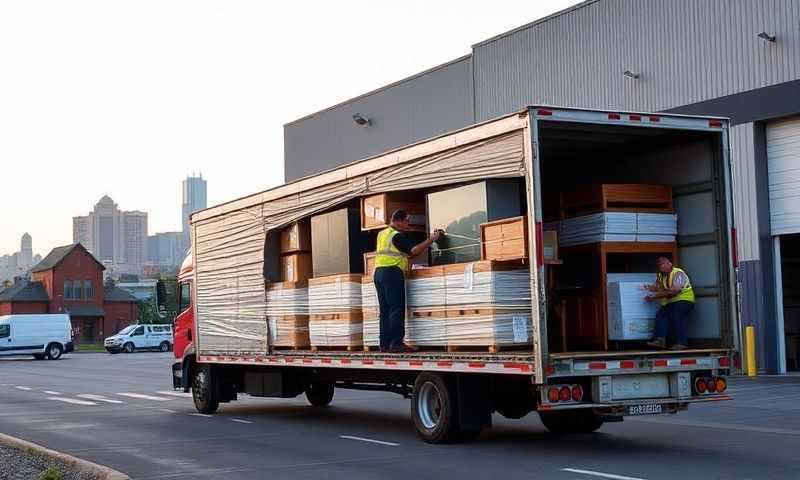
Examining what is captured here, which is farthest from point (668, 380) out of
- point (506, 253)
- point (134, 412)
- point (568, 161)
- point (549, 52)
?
point (549, 52)

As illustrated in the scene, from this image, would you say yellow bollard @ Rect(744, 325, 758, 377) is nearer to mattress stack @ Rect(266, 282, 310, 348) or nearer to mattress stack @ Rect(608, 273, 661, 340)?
mattress stack @ Rect(266, 282, 310, 348)

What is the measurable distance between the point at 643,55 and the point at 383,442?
16949 millimetres

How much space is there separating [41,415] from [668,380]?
12.0 m

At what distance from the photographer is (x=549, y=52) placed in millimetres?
30250

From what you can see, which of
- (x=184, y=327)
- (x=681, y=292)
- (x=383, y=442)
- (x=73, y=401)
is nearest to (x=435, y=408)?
(x=383, y=442)

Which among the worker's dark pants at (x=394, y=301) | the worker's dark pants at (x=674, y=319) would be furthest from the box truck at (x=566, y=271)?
the worker's dark pants at (x=674, y=319)

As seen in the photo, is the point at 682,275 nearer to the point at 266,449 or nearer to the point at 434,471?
the point at 434,471

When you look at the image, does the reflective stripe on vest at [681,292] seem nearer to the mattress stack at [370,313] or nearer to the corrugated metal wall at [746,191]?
the mattress stack at [370,313]

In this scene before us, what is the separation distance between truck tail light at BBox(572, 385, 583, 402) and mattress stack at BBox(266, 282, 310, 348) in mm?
5131

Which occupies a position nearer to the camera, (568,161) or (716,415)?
(568,161)

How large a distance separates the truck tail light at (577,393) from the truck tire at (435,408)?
161cm

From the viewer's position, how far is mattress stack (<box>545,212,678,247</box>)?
12.2m

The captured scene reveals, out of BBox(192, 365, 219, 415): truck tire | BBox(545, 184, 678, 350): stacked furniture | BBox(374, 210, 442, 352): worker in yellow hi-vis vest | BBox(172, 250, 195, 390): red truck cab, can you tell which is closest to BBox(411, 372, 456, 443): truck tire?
BBox(374, 210, 442, 352): worker in yellow hi-vis vest

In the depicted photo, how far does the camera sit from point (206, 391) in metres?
18.2
